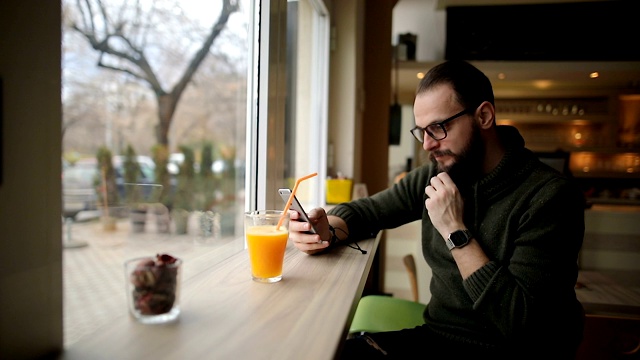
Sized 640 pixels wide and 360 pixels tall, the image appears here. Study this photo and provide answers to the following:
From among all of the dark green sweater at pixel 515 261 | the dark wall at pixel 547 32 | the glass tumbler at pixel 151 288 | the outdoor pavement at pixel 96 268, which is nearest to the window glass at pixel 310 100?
the dark green sweater at pixel 515 261

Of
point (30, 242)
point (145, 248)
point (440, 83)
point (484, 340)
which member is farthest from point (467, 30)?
point (30, 242)

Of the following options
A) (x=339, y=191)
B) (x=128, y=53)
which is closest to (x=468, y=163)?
(x=128, y=53)

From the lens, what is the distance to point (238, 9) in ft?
4.54

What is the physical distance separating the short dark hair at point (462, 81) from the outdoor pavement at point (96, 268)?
2.89ft

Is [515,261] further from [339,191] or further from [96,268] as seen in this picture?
[339,191]

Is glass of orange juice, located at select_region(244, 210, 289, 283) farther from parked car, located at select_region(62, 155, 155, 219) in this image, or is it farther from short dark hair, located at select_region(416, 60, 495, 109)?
short dark hair, located at select_region(416, 60, 495, 109)

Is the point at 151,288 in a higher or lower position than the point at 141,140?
lower

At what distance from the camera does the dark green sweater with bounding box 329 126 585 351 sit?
104 cm

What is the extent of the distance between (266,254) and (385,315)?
845 mm

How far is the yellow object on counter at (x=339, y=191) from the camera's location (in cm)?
248

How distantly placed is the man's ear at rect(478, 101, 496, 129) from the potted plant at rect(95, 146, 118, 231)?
1021mm

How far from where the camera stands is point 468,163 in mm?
1353

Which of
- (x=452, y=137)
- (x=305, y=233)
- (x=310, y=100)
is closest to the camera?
(x=305, y=233)

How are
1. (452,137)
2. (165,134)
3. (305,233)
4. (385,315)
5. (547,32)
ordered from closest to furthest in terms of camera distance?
(165,134) < (305,233) < (452,137) < (385,315) < (547,32)
